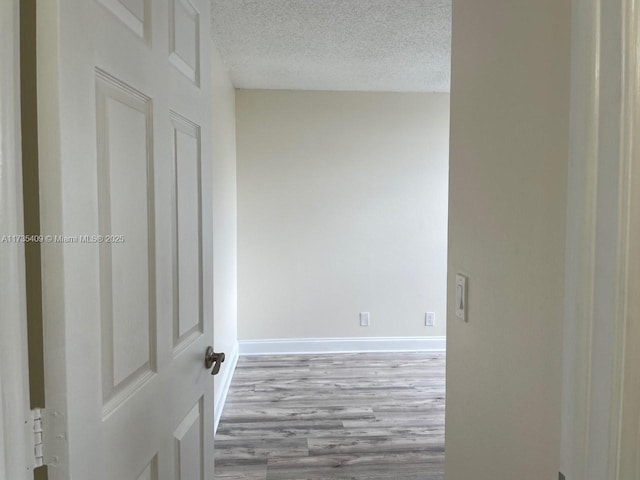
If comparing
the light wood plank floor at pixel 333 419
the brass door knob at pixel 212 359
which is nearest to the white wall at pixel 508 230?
the brass door knob at pixel 212 359

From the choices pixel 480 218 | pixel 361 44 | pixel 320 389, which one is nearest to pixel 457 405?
pixel 480 218

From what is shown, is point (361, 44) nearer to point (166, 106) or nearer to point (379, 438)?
point (166, 106)

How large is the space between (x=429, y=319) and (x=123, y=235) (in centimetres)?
362

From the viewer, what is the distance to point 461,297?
3.87ft

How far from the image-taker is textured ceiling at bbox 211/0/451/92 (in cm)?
224

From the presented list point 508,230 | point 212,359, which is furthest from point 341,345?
point 508,230

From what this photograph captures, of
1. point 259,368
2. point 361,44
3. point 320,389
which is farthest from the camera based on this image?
point 259,368

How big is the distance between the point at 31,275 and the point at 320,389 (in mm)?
2831

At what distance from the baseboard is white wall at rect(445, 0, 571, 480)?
1.88 meters

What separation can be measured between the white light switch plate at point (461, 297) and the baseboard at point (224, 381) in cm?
202

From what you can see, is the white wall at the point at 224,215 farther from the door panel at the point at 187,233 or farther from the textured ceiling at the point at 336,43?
the door panel at the point at 187,233

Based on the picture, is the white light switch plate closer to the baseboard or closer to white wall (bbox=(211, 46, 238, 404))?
white wall (bbox=(211, 46, 238, 404))

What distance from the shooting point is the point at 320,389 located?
3150mm

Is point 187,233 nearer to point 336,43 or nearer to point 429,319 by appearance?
point 336,43
